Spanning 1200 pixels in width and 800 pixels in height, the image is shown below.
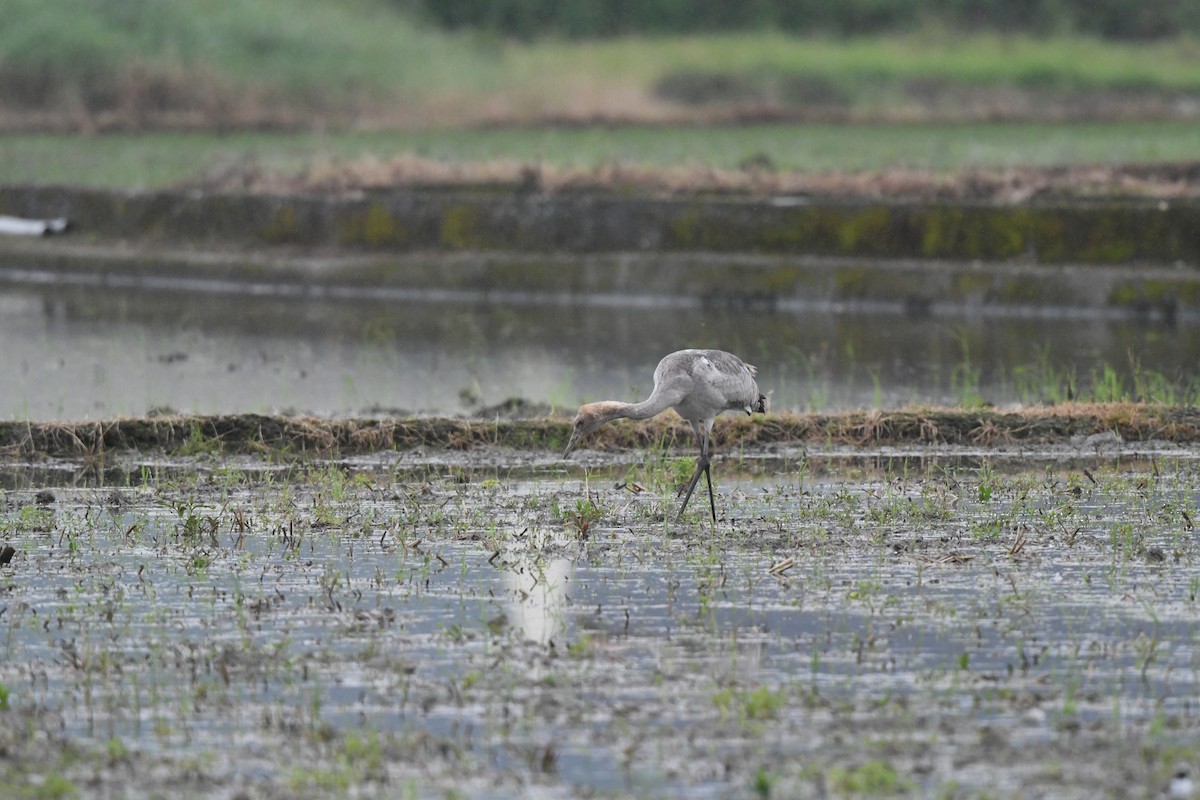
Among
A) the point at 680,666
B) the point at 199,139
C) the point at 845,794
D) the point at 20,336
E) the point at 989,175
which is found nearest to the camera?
the point at 845,794

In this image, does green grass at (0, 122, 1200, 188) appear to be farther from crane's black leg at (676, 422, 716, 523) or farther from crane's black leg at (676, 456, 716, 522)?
crane's black leg at (676, 456, 716, 522)

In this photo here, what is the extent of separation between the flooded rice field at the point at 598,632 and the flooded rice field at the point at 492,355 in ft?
7.71

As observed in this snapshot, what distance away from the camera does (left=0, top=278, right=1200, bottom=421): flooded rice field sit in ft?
43.0

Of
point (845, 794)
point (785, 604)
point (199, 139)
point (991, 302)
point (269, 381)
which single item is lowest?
point (845, 794)

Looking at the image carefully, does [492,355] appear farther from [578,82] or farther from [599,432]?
[578,82]

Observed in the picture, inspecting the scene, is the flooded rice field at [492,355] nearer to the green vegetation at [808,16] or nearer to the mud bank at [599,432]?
the mud bank at [599,432]

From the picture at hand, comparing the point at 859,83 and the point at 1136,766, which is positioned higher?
the point at 859,83

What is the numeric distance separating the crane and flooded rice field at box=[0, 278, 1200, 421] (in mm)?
2075

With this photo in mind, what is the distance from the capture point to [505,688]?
6.34 meters

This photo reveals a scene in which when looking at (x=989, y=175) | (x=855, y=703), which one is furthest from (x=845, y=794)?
(x=989, y=175)

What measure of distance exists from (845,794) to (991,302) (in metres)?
13.2

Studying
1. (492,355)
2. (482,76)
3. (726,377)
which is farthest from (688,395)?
(482,76)

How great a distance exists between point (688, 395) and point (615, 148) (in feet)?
54.1

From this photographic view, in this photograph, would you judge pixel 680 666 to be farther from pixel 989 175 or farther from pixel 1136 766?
pixel 989 175
